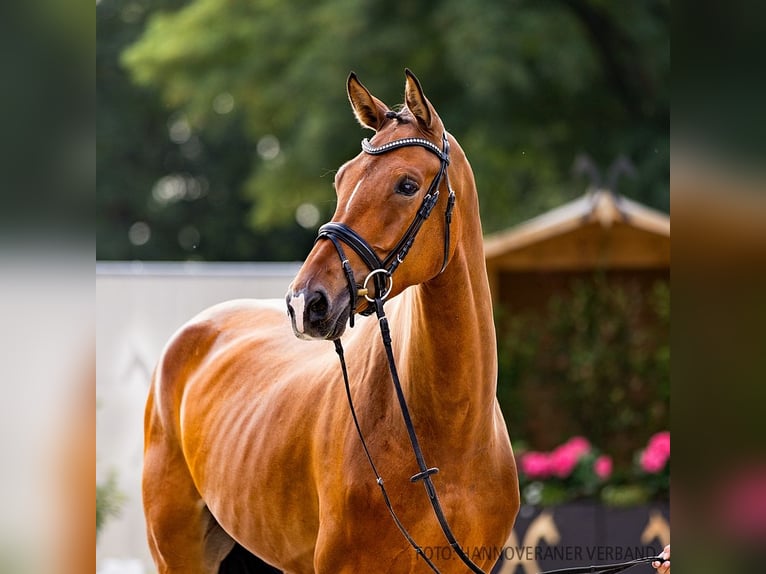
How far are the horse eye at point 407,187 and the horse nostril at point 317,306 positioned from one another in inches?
12.5

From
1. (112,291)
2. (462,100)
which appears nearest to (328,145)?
(462,100)

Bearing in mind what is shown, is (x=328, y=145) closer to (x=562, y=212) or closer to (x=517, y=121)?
(x=517, y=121)

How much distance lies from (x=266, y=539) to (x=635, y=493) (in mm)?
3674

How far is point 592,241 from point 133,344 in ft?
11.3

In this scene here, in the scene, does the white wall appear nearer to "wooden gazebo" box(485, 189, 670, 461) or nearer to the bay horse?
"wooden gazebo" box(485, 189, 670, 461)

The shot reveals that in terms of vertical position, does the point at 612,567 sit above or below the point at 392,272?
below

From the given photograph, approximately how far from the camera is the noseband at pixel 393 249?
2127 mm

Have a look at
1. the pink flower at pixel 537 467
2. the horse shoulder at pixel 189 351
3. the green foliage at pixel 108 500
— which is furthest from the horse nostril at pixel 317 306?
the green foliage at pixel 108 500

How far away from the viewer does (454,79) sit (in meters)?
10.7

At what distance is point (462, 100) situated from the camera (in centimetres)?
1085

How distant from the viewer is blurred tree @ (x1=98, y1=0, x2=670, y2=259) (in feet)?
34.2

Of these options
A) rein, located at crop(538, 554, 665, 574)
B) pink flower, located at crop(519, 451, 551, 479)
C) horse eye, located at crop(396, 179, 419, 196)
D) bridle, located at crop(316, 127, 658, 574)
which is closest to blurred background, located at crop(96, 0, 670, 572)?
pink flower, located at crop(519, 451, 551, 479)

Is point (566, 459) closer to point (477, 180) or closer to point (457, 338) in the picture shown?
point (457, 338)

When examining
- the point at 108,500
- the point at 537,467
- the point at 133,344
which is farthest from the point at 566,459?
the point at 133,344
